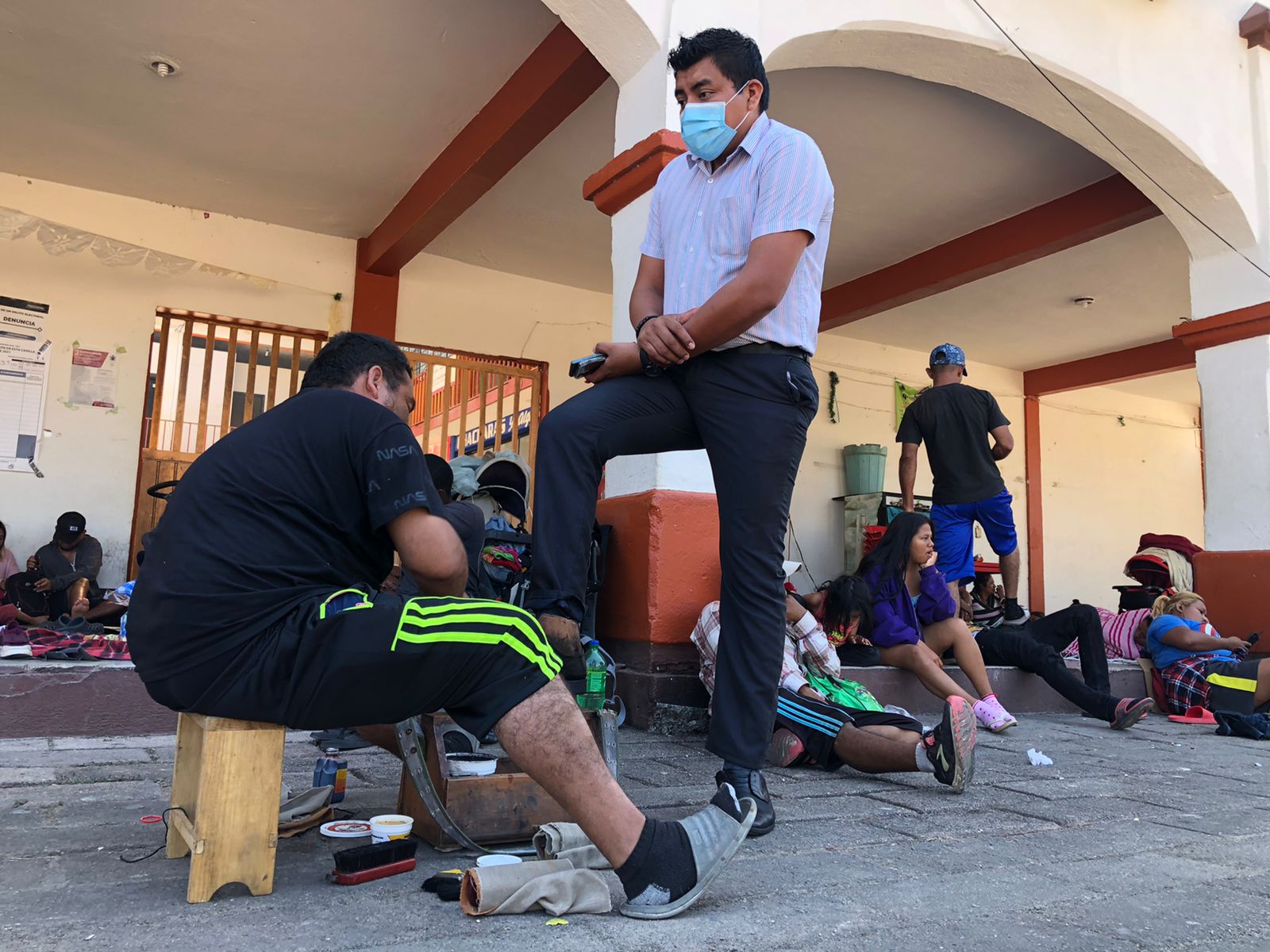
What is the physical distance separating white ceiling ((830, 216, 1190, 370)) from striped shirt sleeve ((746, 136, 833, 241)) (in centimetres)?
650

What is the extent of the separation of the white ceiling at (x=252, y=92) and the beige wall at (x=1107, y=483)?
351 inches

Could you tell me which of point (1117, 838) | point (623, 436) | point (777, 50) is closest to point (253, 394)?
point (777, 50)

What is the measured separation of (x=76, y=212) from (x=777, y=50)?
5559mm

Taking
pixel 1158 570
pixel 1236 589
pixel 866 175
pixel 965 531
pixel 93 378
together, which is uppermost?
pixel 866 175

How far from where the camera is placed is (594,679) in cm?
302

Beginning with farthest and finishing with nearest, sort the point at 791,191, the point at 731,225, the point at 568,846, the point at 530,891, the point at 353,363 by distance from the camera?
the point at 731,225
the point at 791,191
the point at 353,363
the point at 568,846
the point at 530,891

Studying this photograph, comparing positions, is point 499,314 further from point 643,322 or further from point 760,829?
point 760,829

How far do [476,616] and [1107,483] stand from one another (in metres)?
12.6

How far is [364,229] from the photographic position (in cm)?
796

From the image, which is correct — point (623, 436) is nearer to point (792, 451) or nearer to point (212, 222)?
point (792, 451)

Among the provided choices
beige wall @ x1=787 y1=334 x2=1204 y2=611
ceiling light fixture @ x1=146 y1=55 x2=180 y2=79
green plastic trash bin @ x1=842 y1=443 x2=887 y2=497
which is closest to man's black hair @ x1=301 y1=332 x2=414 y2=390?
ceiling light fixture @ x1=146 y1=55 x2=180 y2=79

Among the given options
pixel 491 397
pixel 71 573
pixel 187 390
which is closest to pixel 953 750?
pixel 71 573

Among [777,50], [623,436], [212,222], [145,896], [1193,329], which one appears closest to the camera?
[145,896]

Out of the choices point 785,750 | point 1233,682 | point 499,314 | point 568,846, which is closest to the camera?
point 568,846
